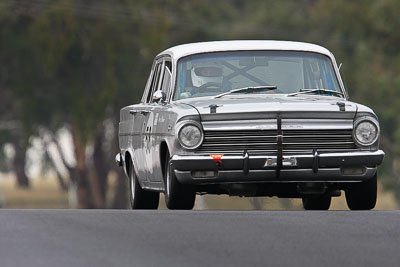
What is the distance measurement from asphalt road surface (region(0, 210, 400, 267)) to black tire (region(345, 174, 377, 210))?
0.93 metres

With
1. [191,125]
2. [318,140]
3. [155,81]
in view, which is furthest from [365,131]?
[155,81]

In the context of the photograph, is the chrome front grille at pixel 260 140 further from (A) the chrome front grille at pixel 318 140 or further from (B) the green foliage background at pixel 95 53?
(B) the green foliage background at pixel 95 53

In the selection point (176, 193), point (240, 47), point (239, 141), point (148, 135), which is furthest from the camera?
point (240, 47)

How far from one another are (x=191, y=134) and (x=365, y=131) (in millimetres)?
1676

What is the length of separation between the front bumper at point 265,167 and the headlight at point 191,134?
125 millimetres

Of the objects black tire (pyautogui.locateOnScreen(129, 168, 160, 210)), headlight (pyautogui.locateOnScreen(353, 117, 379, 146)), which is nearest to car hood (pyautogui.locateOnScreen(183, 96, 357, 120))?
headlight (pyautogui.locateOnScreen(353, 117, 379, 146))

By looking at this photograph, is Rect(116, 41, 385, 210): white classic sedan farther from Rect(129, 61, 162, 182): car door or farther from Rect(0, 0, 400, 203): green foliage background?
Rect(0, 0, 400, 203): green foliage background

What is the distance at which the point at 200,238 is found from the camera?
35.0ft

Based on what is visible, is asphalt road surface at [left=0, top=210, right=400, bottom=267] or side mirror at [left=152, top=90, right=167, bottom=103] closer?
asphalt road surface at [left=0, top=210, right=400, bottom=267]

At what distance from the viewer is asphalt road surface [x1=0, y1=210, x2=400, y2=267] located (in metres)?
9.27

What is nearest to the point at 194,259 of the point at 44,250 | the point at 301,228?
the point at 44,250

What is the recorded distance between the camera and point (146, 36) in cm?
5491

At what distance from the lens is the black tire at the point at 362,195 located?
578 inches

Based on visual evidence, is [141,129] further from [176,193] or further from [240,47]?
[176,193]
